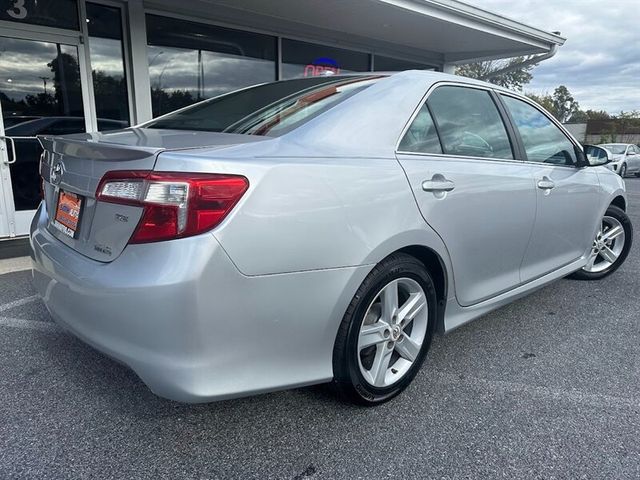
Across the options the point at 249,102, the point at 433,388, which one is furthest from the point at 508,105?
the point at 433,388

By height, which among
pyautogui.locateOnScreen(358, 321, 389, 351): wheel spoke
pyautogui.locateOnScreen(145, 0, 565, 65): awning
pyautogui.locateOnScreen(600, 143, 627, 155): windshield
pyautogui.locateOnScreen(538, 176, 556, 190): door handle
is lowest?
pyautogui.locateOnScreen(358, 321, 389, 351): wheel spoke

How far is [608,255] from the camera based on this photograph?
Answer: 14.2 feet

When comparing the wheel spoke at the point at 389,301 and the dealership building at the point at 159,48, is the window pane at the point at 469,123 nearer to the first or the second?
the wheel spoke at the point at 389,301

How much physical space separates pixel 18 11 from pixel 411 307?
5574 mm

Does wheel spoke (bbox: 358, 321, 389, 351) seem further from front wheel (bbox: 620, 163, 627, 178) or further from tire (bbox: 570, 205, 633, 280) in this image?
front wheel (bbox: 620, 163, 627, 178)

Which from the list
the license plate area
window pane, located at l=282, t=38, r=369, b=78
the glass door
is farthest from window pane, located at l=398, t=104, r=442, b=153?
window pane, located at l=282, t=38, r=369, b=78

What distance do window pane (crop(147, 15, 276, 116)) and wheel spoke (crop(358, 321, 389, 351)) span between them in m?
5.67

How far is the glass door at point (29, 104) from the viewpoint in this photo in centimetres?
A: 536

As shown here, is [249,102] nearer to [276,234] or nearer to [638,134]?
[276,234]

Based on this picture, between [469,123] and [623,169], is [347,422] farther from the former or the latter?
[623,169]

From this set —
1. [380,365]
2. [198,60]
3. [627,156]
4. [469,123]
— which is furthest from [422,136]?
[627,156]

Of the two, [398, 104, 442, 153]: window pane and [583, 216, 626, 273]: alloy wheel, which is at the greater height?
[398, 104, 442, 153]: window pane

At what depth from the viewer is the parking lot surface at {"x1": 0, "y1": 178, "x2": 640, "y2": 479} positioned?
1879 millimetres

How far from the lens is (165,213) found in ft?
5.25
